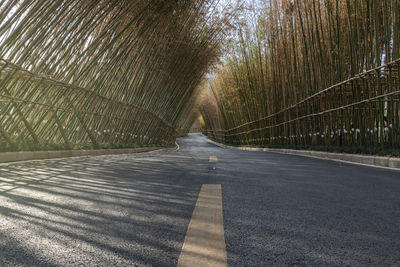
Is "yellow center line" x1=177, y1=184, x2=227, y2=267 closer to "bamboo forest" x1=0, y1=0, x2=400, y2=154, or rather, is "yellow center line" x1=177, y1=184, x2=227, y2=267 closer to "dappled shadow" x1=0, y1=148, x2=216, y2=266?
"dappled shadow" x1=0, y1=148, x2=216, y2=266

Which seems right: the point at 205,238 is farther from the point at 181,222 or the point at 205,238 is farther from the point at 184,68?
the point at 184,68

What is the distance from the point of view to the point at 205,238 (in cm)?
163

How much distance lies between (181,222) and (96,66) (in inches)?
283

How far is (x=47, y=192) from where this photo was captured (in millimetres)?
2852

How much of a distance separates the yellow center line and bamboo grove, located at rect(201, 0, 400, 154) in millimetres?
3562

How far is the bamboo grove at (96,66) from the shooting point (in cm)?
561

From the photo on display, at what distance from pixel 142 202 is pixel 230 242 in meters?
1.04

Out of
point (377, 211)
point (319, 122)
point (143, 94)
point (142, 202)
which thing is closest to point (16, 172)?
point (142, 202)

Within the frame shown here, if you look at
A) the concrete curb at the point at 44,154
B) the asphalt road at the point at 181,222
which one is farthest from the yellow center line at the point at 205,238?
the concrete curb at the point at 44,154

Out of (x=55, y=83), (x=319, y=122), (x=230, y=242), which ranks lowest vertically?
(x=230, y=242)

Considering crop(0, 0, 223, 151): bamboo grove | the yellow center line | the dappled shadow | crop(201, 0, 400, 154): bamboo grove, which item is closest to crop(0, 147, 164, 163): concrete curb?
crop(0, 0, 223, 151): bamboo grove

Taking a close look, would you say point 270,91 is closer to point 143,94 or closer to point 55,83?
point 143,94

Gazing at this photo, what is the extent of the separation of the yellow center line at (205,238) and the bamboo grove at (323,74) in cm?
356

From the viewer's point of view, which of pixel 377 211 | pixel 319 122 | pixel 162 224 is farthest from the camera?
pixel 319 122
